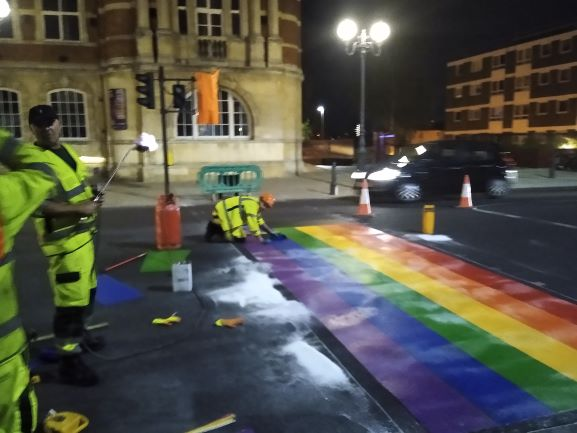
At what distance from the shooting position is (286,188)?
1742 centimetres

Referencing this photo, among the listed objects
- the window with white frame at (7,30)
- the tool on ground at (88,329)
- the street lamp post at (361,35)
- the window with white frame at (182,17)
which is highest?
the window with white frame at (182,17)

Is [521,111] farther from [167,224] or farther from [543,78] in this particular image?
[167,224]

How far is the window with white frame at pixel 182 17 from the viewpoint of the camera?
20.2 meters

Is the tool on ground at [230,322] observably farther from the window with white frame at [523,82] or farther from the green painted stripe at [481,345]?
the window with white frame at [523,82]

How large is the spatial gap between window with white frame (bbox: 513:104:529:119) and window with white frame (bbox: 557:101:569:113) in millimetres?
3793

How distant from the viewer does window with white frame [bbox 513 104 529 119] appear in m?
47.8

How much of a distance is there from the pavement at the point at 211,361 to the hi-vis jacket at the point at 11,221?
145cm

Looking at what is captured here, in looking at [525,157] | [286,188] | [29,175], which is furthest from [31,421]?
[525,157]

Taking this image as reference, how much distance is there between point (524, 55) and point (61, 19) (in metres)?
41.9

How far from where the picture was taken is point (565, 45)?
1676 inches

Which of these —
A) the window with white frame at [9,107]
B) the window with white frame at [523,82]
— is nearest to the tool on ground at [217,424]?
the window with white frame at [9,107]

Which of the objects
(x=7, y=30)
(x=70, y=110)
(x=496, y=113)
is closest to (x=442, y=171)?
(x=70, y=110)

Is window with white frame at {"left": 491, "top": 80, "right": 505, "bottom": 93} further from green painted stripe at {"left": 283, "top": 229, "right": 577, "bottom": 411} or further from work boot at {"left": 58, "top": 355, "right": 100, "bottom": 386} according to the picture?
work boot at {"left": 58, "top": 355, "right": 100, "bottom": 386}

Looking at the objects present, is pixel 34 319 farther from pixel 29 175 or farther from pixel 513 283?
pixel 513 283
